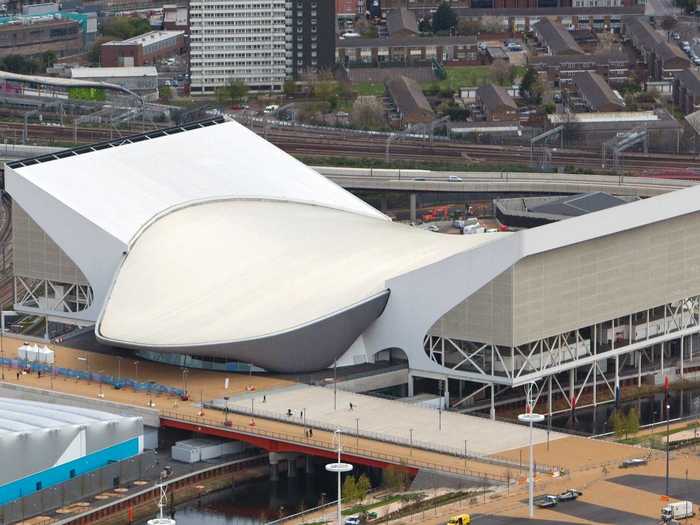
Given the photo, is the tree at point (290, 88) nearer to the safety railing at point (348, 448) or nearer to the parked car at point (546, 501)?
the safety railing at point (348, 448)

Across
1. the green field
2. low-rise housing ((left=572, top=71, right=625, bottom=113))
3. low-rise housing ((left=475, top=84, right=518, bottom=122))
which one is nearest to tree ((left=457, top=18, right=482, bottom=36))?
the green field

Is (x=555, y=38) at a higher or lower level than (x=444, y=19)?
lower

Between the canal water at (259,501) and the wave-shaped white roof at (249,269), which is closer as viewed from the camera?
the canal water at (259,501)

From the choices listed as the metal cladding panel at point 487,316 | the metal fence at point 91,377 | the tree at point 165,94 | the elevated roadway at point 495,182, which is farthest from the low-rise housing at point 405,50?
the metal cladding panel at point 487,316

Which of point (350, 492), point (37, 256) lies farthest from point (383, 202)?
point (350, 492)

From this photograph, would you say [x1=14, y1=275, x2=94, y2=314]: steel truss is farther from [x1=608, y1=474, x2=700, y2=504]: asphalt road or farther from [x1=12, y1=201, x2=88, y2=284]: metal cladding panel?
[x1=608, y1=474, x2=700, y2=504]: asphalt road

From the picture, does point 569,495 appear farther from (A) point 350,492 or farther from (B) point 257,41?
(B) point 257,41
